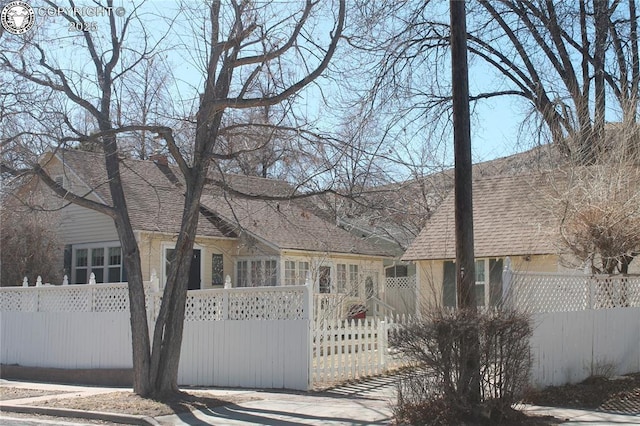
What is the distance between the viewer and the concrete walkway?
→ 1081 cm

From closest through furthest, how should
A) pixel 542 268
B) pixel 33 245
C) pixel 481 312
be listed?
1. pixel 481 312
2. pixel 542 268
3. pixel 33 245

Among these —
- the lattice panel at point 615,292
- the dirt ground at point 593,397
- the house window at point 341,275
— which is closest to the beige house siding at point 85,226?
the house window at point 341,275

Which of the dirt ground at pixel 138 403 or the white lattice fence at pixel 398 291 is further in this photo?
the white lattice fence at pixel 398 291

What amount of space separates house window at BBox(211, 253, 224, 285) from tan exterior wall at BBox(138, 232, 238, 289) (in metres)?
0.11

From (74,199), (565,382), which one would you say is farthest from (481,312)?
(74,199)

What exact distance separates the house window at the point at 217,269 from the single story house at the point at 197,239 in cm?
3

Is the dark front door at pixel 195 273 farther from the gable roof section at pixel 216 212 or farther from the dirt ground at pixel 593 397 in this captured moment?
the dirt ground at pixel 593 397

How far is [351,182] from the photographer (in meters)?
13.3

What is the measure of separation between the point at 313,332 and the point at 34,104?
655 centimetres

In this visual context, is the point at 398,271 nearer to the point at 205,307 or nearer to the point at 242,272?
the point at 242,272

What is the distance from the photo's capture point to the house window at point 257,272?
24078 millimetres

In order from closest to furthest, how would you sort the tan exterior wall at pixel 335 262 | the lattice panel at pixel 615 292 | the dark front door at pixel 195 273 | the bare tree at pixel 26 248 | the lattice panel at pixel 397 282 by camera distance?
the lattice panel at pixel 615 292 → the bare tree at pixel 26 248 → the dark front door at pixel 195 273 → the tan exterior wall at pixel 335 262 → the lattice panel at pixel 397 282

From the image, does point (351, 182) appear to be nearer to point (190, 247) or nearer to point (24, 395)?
point (190, 247)

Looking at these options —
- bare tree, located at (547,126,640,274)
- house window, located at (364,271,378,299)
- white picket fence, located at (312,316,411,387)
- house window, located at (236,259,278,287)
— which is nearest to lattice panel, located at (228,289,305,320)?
white picket fence, located at (312,316,411,387)
